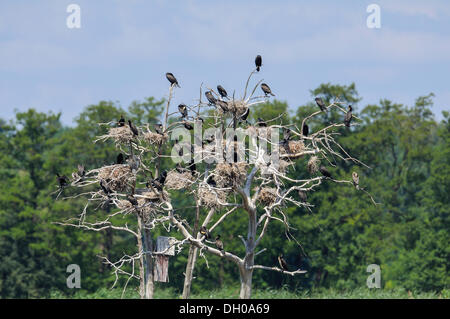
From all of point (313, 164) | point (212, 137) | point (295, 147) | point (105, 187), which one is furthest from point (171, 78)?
point (313, 164)

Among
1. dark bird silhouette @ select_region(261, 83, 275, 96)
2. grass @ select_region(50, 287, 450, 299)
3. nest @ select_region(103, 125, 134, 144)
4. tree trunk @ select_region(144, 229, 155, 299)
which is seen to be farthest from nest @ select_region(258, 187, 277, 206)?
grass @ select_region(50, 287, 450, 299)

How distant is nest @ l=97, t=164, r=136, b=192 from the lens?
17359mm

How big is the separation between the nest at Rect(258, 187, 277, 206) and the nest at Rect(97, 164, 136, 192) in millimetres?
2935

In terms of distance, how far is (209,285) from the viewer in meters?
44.0

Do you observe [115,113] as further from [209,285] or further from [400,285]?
[400,285]

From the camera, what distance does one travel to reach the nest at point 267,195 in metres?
17.8

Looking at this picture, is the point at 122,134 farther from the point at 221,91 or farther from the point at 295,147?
the point at 295,147

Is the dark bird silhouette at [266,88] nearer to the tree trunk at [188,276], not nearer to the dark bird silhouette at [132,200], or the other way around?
the dark bird silhouette at [132,200]

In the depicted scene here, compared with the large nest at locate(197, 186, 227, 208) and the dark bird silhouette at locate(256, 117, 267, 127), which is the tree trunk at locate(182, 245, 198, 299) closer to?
the large nest at locate(197, 186, 227, 208)

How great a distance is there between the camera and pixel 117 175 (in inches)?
687

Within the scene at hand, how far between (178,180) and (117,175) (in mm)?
1444

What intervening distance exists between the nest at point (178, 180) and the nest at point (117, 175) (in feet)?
2.99
